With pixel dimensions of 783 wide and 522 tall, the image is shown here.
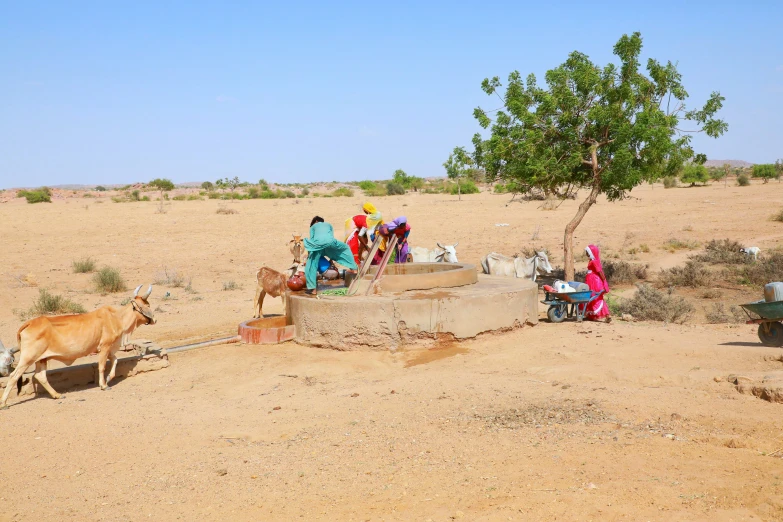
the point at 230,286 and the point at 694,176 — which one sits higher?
the point at 694,176

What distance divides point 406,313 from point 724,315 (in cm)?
596

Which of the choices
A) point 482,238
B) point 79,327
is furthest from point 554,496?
point 482,238

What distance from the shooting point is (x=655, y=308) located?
11.6 m

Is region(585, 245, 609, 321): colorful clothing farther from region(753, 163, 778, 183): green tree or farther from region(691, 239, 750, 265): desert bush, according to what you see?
region(753, 163, 778, 183): green tree

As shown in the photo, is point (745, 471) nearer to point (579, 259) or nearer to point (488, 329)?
point (488, 329)

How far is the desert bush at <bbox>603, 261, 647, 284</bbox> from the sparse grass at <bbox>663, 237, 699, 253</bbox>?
A: 3824mm

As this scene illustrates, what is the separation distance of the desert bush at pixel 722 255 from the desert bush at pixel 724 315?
4894 millimetres

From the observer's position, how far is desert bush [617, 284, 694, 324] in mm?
11500

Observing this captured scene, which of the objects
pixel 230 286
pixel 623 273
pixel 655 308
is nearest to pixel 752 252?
pixel 623 273

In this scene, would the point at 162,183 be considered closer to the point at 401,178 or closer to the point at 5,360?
the point at 401,178

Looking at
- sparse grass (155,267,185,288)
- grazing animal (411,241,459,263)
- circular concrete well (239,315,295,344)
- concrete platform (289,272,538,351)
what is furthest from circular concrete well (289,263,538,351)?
sparse grass (155,267,185,288)

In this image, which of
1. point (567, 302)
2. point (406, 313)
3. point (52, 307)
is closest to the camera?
point (406, 313)

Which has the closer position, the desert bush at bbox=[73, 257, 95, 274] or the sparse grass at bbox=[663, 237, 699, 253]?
the desert bush at bbox=[73, 257, 95, 274]

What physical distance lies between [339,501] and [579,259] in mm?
16022
